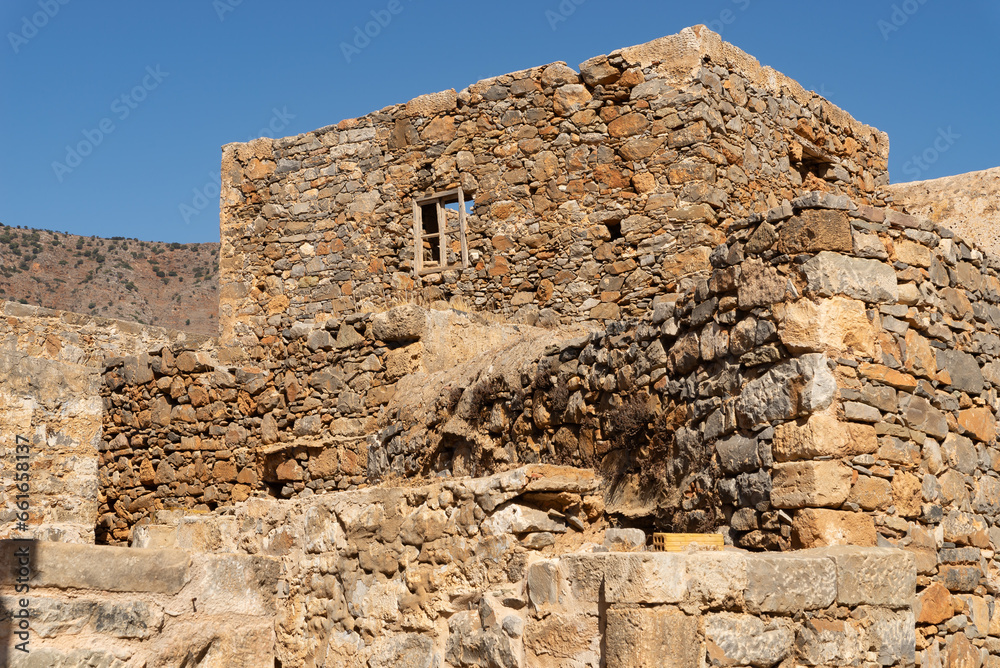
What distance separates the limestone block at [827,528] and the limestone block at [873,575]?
24cm

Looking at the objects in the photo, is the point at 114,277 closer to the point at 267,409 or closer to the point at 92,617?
the point at 267,409

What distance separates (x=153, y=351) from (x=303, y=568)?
5.66 m

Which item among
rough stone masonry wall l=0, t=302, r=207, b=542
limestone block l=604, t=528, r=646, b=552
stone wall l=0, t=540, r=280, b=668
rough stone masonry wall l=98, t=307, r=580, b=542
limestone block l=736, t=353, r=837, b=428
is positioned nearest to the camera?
stone wall l=0, t=540, r=280, b=668

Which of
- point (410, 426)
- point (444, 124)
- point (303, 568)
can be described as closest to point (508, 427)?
point (410, 426)

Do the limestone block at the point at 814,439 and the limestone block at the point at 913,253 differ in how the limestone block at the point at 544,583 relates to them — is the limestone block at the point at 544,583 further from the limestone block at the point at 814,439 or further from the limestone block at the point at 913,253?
the limestone block at the point at 913,253

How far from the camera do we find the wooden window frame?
1188 cm

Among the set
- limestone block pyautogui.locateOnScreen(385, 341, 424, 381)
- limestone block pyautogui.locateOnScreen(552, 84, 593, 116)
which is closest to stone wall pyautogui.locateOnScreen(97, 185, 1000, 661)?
limestone block pyautogui.locateOnScreen(385, 341, 424, 381)

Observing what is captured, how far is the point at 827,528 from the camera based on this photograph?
482 centimetres

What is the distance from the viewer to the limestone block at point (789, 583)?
3.88 meters

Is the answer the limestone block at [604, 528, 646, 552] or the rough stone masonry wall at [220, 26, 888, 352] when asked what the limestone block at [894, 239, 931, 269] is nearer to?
the limestone block at [604, 528, 646, 552]

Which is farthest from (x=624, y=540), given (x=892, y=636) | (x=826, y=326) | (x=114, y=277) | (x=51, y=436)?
(x=114, y=277)

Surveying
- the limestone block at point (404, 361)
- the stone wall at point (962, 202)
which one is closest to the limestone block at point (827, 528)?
the limestone block at point (404, 361)

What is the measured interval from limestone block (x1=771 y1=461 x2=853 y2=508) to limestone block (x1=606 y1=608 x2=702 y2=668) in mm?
1383

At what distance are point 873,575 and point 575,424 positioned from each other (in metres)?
2.53
